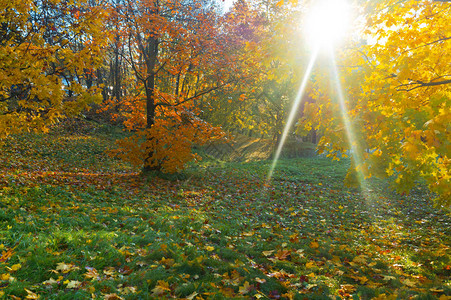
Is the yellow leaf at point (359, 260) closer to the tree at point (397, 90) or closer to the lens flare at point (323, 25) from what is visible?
the tree at point (397, 90)

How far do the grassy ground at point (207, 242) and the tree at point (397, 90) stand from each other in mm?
1645

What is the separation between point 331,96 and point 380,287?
3.85 metres

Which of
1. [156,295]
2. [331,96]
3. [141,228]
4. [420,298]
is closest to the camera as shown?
[156,295]

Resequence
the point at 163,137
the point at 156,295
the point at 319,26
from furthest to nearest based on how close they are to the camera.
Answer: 1. the point at 163,137
2. the point at 319,26
3. the point at 156,295

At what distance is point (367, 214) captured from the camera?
8156 millimetres

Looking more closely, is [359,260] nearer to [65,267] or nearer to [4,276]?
[65,267]

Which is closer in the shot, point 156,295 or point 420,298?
point 156,295

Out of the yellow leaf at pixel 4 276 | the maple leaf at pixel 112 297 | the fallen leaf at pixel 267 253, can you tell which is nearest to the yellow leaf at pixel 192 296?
the maple leaf at pixel 112 297

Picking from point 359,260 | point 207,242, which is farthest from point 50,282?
point 359,260

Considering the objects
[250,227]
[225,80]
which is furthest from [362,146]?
[225,80]

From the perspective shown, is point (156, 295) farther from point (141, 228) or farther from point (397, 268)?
point (397, 268)

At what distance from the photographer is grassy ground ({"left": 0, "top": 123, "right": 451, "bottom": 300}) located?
308 cm

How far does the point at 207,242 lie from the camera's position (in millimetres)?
4762

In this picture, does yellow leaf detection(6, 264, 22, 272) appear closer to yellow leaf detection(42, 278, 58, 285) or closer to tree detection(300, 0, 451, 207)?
yellow leaf detection(42, 278, 58, 285)
